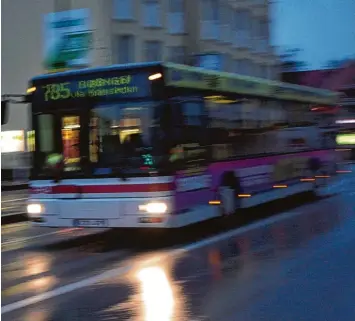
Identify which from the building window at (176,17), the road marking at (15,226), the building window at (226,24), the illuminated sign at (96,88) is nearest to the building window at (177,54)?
the building window at (176,17)

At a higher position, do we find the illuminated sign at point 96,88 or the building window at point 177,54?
the building window at point 177,54

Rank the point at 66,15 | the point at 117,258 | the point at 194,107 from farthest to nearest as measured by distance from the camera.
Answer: the point at 66,15, the point at 194,107, the point at 117,258

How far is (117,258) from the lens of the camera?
10.8m

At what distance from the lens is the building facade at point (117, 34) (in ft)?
119

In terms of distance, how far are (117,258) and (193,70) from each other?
3.73 metres

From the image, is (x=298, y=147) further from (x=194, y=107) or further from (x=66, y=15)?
(x=66, y=15)

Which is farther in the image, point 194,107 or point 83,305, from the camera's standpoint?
point 194,107

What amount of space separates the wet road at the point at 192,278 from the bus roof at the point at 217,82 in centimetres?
273

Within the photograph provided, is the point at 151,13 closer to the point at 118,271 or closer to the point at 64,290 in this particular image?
the point at 118,271

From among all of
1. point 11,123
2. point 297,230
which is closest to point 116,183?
point 297,230

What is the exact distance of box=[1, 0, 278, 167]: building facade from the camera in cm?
3641

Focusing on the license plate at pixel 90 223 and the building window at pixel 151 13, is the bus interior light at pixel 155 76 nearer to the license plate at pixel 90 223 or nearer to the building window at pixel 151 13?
the license plate at pixel 90 223

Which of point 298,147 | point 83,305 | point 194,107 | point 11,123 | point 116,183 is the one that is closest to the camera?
point 83,305

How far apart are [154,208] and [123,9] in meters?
27.5
